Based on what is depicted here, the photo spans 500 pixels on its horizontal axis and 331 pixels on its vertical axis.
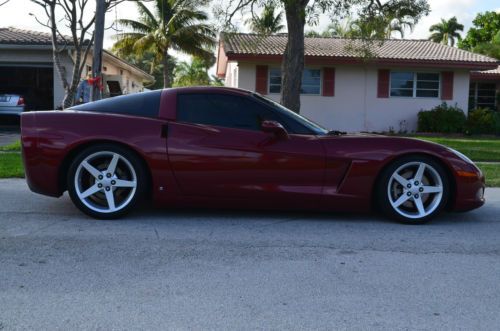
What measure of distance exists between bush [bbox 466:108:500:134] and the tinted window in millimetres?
18385

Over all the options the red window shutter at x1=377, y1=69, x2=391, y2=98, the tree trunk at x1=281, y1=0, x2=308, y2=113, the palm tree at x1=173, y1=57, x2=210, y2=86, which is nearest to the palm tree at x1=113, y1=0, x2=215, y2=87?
Result: the red window shutter at x1=377, y1=69, x2=391, y2=98

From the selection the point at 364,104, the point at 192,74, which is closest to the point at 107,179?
the point at 364,104

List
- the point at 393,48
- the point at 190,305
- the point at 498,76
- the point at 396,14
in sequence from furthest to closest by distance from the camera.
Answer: the point at 498,76 → the point at 393,48 → the point at 396,14 → the point at 190,305

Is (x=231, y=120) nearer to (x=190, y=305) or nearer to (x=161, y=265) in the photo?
(x=161, y=265)

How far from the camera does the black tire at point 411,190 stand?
17.7 feet

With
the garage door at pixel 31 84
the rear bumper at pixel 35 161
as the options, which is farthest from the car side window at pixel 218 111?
the garage door at pixel 31 84

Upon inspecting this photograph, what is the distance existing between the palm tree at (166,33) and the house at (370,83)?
302 inches

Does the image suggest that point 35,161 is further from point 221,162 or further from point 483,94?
point 483,94

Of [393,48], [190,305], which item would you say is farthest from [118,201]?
[393,48]

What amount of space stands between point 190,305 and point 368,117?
19.2 m

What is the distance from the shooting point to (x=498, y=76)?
24797 millimetres

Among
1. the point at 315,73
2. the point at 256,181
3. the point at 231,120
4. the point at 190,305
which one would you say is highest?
the point at 315,73

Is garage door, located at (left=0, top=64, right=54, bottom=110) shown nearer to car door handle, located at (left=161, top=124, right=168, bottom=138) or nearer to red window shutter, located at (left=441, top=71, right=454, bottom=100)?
red window shutter, located at (left=441, top=71, right=454, bottom=100)

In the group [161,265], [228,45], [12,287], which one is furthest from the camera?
[228,45]
